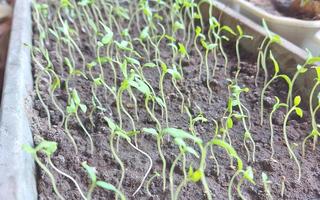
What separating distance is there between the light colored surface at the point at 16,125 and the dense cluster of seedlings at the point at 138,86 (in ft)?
0.13

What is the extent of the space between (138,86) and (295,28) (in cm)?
68

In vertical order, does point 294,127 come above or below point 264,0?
below

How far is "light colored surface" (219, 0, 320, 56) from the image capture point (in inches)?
53.8

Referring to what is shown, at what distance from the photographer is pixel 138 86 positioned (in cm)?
101

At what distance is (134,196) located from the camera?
963mm

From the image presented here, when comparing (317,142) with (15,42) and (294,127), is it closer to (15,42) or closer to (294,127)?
(294,127)

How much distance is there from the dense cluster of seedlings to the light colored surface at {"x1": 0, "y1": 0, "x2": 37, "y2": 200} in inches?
1.6

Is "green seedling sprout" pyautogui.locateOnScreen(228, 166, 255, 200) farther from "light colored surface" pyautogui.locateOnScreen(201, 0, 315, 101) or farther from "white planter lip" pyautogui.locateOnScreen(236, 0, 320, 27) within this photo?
"white planter lip" pyautogui.locateOnScreen(236, 0, 320, 27)

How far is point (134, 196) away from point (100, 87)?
0.45m

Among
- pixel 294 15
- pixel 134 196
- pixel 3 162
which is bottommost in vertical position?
pixel 134 196

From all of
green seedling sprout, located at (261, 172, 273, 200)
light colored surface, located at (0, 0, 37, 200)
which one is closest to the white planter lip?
green seedling sprout, located at (261, 172, 273, 200)

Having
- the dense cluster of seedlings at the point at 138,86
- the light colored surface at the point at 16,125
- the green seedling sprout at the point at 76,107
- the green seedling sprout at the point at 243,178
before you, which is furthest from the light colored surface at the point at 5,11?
the green seedling sprout at the point at 243,178

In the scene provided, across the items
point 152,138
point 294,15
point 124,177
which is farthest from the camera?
point 294,15

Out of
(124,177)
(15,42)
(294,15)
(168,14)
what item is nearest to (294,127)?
(124,177)
